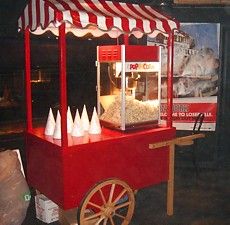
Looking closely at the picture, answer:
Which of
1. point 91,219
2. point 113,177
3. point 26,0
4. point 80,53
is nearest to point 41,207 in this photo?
point 91,219

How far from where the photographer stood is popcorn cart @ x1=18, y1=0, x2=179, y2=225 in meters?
4.42

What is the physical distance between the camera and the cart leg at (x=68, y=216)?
A: 480 cm

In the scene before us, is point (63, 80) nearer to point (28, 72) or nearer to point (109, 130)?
point (28, 72)

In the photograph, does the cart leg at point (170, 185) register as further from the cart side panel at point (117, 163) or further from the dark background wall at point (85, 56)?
the dark background wall at point (85, 56)

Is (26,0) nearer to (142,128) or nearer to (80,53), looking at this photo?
(80,53)

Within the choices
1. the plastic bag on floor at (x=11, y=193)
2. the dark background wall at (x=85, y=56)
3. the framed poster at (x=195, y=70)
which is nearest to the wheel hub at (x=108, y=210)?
the plastic bag on floor at (x=11, y=193)

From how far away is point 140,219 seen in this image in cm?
562

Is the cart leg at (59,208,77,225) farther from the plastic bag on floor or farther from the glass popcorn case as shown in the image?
the glass popcorn case

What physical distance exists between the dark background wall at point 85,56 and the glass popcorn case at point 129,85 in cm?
147

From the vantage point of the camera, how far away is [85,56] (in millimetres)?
7145

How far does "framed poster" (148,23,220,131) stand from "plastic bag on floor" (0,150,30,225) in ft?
13.1

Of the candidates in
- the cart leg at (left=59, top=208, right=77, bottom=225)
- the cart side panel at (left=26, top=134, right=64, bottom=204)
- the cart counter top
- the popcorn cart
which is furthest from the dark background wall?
the cart leg at (left=59, top=208, right=77, bottom=225)

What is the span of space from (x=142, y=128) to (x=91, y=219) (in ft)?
5.17

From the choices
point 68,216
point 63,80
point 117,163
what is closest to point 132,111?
point 117,163
